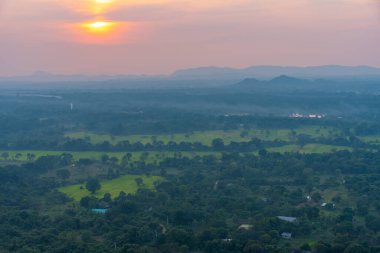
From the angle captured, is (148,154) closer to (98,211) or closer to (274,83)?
(98,211)

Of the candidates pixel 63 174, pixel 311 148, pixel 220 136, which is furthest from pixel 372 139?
pixel 63 174

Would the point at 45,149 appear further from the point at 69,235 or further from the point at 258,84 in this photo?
the point at 258,84

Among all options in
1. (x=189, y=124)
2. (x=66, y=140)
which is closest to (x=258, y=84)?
(x=189, y=124)

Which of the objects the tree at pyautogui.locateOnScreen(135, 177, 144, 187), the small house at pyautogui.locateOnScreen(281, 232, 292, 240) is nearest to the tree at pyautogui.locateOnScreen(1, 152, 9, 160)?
the tree at pyautogui.locateOnScreen(135, 177, 144, 187)

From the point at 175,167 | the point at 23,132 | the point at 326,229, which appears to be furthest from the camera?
the point at 23,132

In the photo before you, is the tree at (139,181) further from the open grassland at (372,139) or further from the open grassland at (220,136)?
the open grassland at (372,139)

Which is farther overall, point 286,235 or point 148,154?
point 148,154
